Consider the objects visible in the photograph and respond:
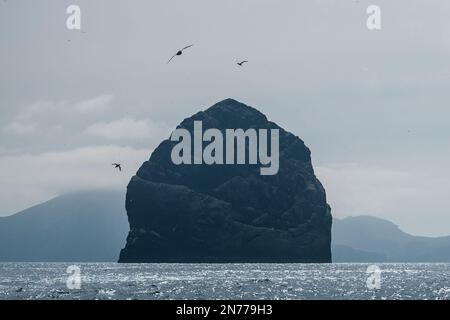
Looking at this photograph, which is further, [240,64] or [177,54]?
[240,64]

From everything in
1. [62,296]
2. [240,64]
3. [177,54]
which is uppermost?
[240,64]

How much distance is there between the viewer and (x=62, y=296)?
97.1 m
